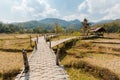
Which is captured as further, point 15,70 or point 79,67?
point 79,67

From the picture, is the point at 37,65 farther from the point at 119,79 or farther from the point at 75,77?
the point at 119,79

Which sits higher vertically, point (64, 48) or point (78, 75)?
point (64, 48)

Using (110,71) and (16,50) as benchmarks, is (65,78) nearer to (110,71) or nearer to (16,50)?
(110,71)

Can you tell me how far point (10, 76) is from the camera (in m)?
17.2

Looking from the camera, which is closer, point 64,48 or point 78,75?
point 78,75

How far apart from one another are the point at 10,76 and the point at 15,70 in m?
1.11

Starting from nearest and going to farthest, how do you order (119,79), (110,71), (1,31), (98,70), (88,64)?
(119,79) → (110,71) → (98,70) → (88,64) → (1,31)

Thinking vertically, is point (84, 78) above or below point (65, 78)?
below

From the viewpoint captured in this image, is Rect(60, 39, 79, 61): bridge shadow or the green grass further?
Rect(60, 39, 79, 61): bridge shadow

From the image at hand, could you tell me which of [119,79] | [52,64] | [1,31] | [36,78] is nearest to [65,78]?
[36,78]

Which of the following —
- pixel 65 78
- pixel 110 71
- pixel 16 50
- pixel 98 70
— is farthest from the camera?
pixel 16 50

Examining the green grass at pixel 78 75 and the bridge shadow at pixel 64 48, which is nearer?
the green grass at pixel 78 75

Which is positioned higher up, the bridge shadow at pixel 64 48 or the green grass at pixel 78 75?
the bridge shadow at pixel 64 48

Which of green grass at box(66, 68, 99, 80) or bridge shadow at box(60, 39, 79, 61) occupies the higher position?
bridge shadow at box(60, 39, 79, 61)
